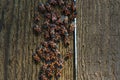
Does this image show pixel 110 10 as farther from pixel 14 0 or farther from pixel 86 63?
pixel 14 0

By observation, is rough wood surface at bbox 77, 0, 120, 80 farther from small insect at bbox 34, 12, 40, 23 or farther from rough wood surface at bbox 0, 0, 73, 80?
small insect at bbox 34, 12, 40, 23

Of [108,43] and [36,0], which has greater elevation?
[36,0]

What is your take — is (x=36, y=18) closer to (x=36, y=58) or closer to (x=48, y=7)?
(x=48, y=7)

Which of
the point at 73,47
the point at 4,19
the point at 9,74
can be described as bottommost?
the point at 9,74

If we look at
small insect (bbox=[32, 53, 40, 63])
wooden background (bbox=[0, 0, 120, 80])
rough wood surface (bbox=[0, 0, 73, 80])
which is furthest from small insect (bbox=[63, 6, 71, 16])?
small insect (bbox=[32, 53, 40, 63])

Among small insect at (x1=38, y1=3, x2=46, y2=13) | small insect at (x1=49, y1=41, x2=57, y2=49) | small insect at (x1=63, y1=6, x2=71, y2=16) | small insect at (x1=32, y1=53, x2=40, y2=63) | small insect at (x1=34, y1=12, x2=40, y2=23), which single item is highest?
small insect at (x1=38, y1=3, x2=46, y2=13)

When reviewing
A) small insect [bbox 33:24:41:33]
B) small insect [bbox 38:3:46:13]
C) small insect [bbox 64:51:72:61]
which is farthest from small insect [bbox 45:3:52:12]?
small insect [bbox 64:51:72:61]

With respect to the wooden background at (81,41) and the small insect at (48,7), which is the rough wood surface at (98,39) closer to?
the wooden background at (81,41)

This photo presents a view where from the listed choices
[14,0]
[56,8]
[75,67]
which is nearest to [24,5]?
[14,0]

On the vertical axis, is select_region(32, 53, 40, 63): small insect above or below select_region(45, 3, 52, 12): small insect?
below
